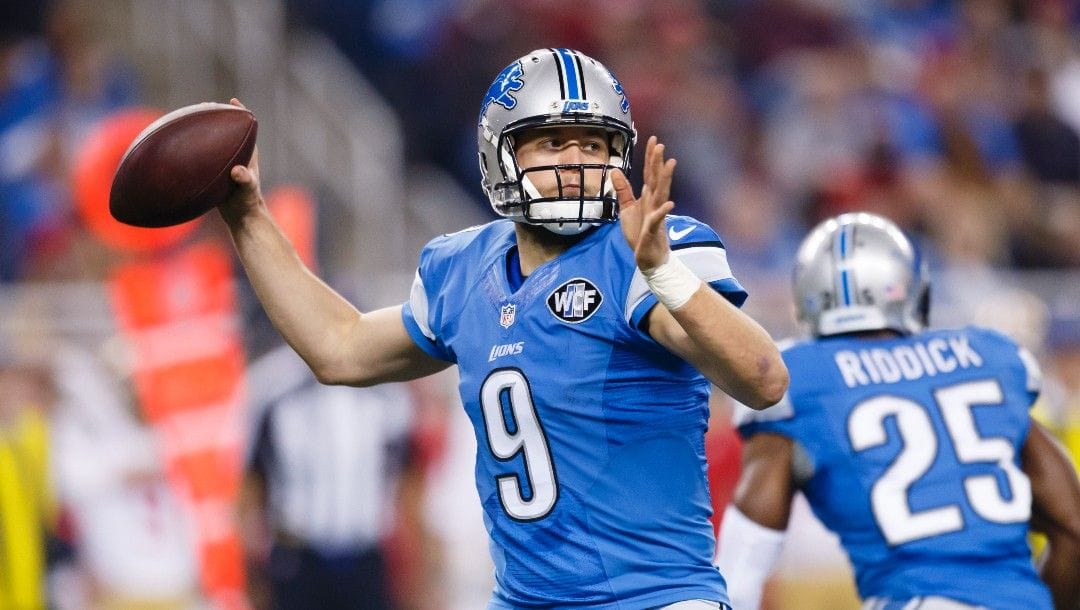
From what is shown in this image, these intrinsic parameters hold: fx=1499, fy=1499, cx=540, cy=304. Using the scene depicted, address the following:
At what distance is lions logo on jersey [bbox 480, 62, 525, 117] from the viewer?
311cm

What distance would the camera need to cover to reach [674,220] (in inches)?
111

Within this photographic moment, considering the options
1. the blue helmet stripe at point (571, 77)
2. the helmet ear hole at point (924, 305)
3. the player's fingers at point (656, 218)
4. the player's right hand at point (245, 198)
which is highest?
the blue helmet stripe at point (571, 77)

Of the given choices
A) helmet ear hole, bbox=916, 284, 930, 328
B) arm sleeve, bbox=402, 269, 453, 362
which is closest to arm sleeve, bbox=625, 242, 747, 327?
arm sleeve, bbox=402, 269, 453, 362

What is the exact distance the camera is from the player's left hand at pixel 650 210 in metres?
2.50

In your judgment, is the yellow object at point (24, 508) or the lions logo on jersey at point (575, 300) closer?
the lions logo on jersey at point (575, 300)

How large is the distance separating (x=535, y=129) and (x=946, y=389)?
4.41ft

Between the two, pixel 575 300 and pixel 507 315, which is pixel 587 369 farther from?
pixel 507 315

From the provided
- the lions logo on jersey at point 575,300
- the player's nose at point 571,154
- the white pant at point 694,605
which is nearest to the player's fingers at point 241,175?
the player's nose at point 571,154

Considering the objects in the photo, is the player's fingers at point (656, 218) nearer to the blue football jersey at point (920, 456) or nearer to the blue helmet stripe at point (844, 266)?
the blue football jersey at point (920, 456)

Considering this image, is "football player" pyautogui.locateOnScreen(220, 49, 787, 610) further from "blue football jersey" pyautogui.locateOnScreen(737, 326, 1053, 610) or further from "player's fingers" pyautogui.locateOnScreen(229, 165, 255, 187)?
"blue football jersey" pyautogui.locateOnScreen(737, 326, 1053, 610)

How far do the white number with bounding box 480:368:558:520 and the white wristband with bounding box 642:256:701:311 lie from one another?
16.8 inches

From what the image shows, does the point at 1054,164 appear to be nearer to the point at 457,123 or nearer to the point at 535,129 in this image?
the point at 457,123

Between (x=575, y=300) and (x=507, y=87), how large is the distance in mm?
540

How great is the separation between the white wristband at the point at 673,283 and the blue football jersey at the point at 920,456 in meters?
1.24
